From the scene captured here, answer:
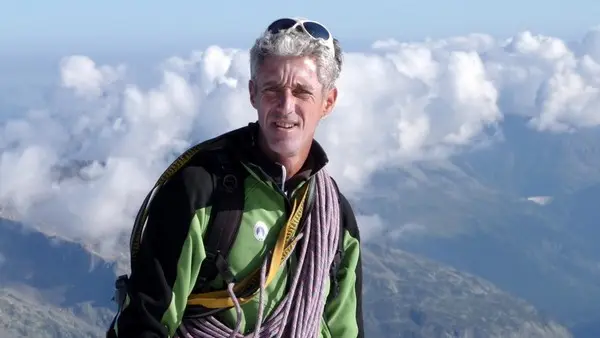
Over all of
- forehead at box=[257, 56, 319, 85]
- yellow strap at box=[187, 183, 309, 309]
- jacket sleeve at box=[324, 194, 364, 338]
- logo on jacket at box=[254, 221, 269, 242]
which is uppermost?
forehead at box=[257, 56, 319, 85]

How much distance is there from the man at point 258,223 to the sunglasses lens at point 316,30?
1 cm

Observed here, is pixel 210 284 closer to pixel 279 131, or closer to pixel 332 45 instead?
pixel 279 131

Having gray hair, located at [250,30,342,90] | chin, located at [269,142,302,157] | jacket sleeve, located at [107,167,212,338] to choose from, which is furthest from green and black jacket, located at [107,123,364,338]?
gray hair, located at [250,30,342,90]

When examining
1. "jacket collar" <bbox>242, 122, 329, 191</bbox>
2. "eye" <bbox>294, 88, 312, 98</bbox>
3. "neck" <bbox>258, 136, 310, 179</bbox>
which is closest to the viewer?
"eye" <bbox>294, 88, 312, 98</bbox>

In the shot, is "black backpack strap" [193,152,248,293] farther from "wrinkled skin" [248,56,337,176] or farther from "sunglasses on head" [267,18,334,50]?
"sunglasses on head" [267,18,334,50]

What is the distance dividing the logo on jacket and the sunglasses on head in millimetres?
1460

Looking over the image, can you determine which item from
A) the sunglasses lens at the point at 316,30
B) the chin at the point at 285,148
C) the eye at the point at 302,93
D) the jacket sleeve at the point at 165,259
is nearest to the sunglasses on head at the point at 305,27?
the sunglasses lens at the point at 316,30

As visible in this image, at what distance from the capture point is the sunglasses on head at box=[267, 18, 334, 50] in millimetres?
6387

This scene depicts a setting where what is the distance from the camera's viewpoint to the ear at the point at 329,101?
6688 millimetres

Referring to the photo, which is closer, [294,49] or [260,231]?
[294,49]

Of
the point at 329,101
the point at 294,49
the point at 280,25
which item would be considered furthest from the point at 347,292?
the point at 280,25

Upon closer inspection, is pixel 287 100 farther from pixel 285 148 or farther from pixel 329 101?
pixel 329 101

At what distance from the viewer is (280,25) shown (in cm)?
646

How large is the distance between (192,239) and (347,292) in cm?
178
